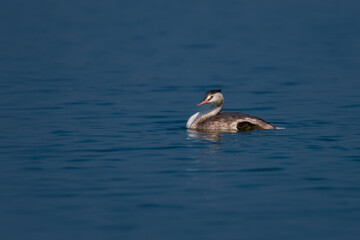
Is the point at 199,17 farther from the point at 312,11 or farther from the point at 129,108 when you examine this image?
the point at 129,108

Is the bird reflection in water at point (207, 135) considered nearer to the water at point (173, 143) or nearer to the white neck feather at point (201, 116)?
the water at point (173, 143)

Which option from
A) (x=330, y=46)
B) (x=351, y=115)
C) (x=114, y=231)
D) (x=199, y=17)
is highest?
(x=199, y=17)

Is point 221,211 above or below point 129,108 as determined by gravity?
below

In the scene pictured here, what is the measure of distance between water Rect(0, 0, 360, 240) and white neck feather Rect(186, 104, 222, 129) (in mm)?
268

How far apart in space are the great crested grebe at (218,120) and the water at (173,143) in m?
0.41

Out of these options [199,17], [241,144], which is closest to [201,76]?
[241,144]

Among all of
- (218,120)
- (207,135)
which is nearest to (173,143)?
(207,135)

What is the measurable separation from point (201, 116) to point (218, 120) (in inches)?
26.6

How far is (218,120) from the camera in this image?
17.2 meters

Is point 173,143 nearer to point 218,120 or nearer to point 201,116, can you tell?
point 218,120

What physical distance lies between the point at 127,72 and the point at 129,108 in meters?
9.09

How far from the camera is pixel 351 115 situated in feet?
63.7

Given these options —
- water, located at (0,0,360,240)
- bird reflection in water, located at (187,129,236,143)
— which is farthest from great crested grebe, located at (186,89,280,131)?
water, located at (0,0,360,240)

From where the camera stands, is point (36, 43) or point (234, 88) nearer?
point (234, 88)
